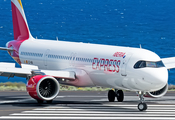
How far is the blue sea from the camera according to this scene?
13750 centimetres

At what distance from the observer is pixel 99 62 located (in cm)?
2784

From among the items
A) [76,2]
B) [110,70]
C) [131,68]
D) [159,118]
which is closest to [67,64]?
[110,70]

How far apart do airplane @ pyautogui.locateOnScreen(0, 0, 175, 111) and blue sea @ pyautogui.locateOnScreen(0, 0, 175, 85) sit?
3412 inches

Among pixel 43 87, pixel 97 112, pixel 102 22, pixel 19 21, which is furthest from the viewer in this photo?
pixel 102 22

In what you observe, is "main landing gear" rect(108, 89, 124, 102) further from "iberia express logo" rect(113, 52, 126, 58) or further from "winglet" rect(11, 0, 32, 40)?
"winglet" rect(11, 0, 32, 40)

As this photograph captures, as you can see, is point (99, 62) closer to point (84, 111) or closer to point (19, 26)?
point (84, 111)

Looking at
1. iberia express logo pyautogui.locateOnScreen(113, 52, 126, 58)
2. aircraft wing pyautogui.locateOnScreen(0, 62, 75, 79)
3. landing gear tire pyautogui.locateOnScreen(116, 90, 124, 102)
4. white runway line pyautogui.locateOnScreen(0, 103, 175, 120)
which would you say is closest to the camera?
white runway line pyautogui.locateOnScreen(0, 103, 175, 120)

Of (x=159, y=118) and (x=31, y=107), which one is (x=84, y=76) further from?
(x=159, y=118)

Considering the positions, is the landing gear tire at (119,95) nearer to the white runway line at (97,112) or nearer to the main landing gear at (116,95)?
the main landing gear at (116,95)

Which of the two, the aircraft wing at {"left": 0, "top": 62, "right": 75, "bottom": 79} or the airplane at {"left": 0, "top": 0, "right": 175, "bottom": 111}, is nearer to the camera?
the airplane at {"left": 0, "top": 0, "right": 175, "bottom": 111}

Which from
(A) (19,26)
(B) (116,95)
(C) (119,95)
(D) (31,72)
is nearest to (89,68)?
(B) (116,95)

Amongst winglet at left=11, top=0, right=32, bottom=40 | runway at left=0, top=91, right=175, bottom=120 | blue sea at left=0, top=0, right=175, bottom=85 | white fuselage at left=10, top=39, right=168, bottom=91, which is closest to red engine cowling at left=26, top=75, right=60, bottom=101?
runway at left=0, top=91, right=175, bottom=120

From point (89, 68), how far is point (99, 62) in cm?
114

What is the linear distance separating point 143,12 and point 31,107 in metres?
148
